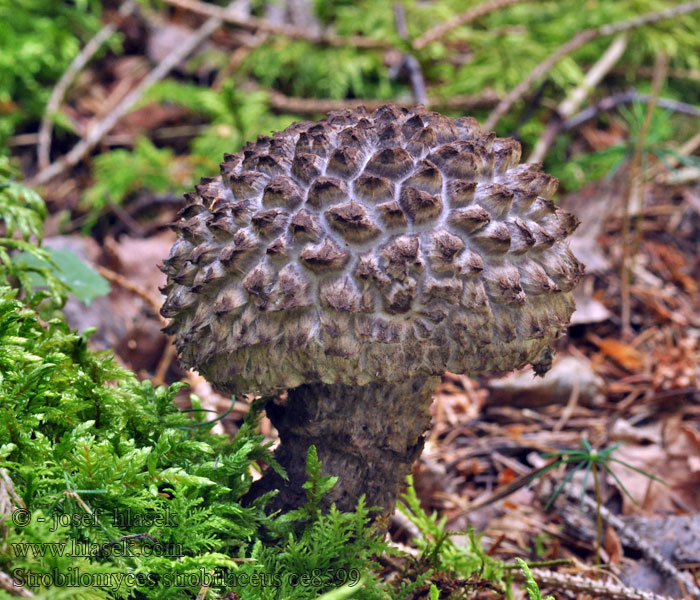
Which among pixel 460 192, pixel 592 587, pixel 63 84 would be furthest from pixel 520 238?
pixel 63 84

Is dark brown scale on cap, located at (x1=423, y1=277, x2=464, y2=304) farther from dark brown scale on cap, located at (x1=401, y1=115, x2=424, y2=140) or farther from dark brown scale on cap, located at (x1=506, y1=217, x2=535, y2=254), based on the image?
dark brown scale on cap, located at (x1=401, y1=115, x2=424, y2=140)

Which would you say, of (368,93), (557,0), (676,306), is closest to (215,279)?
(676,306)

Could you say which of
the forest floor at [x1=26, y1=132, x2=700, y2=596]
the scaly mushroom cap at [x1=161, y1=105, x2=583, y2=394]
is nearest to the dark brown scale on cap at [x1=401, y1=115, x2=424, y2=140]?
the scaly mushroom cap at [x1=161, y1=105, x2=583, y2=394]

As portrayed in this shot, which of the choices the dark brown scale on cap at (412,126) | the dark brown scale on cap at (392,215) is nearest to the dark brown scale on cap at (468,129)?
the dark brown scale on cap at (412,126)

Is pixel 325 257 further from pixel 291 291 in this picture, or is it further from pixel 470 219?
pixel 470 219

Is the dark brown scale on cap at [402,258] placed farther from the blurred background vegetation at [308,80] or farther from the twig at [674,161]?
the twig at [674,161]

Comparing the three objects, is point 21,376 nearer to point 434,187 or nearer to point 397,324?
point 397,324
